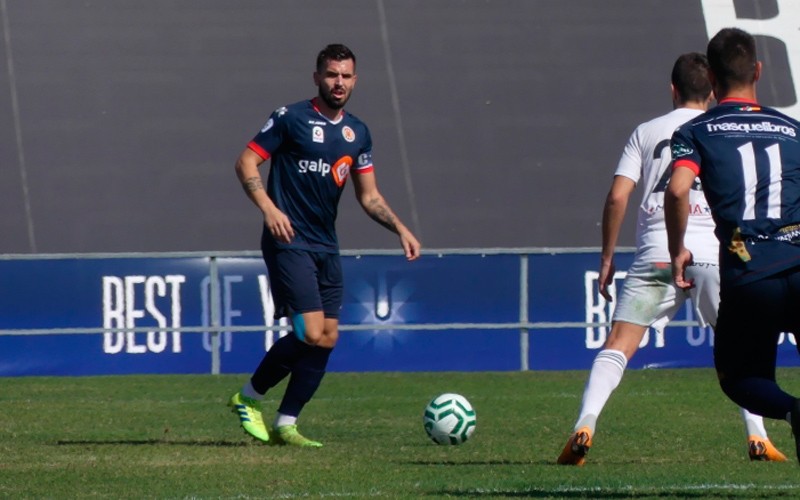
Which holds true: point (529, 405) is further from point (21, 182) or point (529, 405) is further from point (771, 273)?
point (21, 182)

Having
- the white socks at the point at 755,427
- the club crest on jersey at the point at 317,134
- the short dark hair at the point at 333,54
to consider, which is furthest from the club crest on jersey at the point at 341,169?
the white socks at the point at 755,427

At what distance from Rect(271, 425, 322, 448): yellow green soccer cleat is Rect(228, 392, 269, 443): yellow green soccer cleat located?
72mm

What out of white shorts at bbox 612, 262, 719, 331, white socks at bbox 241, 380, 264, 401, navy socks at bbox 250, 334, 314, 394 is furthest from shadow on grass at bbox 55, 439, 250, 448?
white shorts at bbox 612, 262, 719, 331

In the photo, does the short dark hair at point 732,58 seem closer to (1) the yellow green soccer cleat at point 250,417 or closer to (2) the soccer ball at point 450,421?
(2) the soccer ball at point 450,421

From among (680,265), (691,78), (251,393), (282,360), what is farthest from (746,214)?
(251,393)

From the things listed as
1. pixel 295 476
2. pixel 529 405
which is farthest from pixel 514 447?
pixel 529 405

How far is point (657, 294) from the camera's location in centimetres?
778

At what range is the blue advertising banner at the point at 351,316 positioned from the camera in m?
15.4

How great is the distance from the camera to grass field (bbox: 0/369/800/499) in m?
6.81

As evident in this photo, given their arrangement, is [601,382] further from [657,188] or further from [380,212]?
[380,212]

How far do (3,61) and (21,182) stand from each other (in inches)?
72.1

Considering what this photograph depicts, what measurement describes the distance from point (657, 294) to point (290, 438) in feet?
7.60

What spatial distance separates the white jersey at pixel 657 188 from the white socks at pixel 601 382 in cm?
53

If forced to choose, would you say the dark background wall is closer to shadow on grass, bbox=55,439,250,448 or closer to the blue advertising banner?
the blue advertising banner
